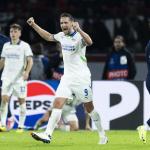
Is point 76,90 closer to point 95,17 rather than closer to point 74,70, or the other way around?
point 74,70

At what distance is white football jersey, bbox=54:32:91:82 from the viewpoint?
13.9 m

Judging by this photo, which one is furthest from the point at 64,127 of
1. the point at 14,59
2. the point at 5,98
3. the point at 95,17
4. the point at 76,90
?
the point at 95,17

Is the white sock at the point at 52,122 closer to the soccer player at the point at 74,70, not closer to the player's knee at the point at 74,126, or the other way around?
the soccer player at the point at 74,70

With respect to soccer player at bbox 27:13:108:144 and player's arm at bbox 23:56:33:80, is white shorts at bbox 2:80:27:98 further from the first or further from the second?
soccer player at bbox 27:13:108:144

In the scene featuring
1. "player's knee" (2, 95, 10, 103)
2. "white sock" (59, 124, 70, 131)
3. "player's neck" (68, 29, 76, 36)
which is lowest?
"white sock" (59, 124, 70, 131)

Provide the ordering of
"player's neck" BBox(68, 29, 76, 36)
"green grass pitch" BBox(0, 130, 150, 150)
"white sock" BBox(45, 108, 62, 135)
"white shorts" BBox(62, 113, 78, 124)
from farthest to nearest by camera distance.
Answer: "white shorts" BBox(62, 113, 78, 124), "player's neck" BBox(68, 29, 76, 36), "white sock" BBox(45, 108, 62, 135), "green grass pitch" BBox(0, 130, 150, 150)

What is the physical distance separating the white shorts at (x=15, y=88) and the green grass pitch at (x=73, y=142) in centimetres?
108

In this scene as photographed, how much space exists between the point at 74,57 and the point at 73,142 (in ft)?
5.12

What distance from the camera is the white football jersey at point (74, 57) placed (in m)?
13.9

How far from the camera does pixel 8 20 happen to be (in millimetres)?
24406

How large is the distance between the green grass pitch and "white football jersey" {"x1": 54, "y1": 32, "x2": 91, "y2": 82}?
45.0 inches

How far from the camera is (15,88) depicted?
704 inches

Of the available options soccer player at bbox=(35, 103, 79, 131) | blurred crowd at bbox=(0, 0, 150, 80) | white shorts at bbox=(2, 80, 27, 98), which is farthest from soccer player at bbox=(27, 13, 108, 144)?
blurred crowd at bbox=(0, 0, 150, 80)

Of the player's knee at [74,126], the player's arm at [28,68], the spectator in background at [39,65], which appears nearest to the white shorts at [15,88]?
the player's arm at [28,68]
